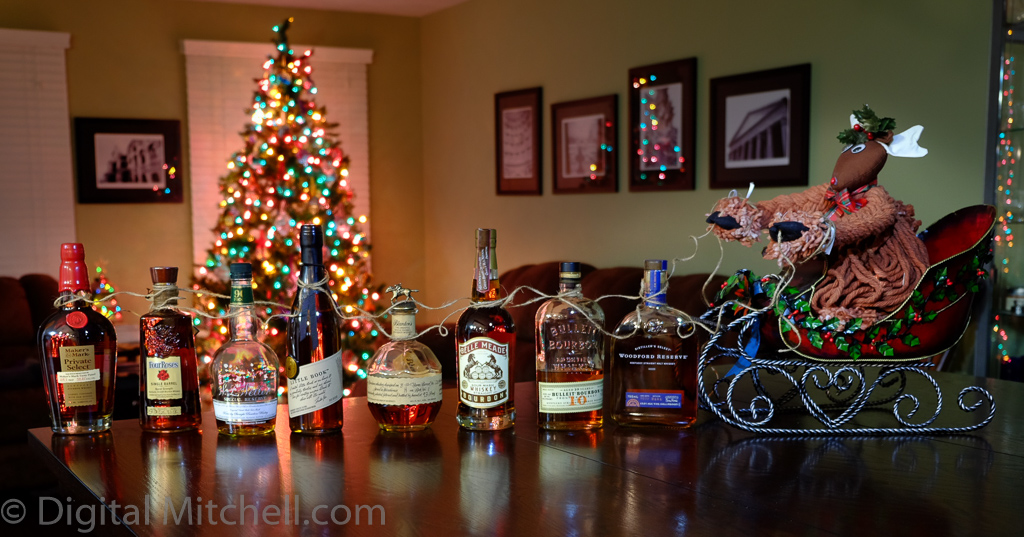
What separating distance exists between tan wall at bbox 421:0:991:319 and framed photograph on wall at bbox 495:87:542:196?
0.22 feet

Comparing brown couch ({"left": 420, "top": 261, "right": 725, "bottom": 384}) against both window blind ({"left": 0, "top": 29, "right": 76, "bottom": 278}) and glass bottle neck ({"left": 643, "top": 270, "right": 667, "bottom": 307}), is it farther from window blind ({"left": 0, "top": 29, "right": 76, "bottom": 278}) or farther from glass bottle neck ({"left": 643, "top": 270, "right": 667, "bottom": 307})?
window blind ({"left": 0, "top": 29, "right": 76, "bottom": 278})

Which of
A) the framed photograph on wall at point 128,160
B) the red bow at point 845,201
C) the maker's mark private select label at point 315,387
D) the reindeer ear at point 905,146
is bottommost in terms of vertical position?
the maker's mark private select label at point 315,387

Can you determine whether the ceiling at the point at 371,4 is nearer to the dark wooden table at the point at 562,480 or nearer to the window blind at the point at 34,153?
the window blind at the point at 34,153

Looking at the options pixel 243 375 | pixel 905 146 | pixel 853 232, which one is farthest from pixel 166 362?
pixel 905 146

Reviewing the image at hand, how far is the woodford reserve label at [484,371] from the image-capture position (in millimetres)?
1068

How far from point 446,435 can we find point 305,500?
279 mm

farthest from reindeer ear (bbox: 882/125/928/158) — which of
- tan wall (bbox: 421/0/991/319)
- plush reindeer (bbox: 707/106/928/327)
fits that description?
tan wall (bbox: 421/0/991/319)

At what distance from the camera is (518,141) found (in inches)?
200

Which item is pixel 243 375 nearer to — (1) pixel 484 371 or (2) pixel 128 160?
(1) pixel 484 371

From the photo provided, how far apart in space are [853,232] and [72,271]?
0.96 metres

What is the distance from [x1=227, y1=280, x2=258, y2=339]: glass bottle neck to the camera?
108cm

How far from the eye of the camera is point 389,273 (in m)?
6.03

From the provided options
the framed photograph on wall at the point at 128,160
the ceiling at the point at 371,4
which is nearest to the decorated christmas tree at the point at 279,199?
the framed photograph on wall at the point at 128,160

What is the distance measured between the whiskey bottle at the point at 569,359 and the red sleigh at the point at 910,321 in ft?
0.78
